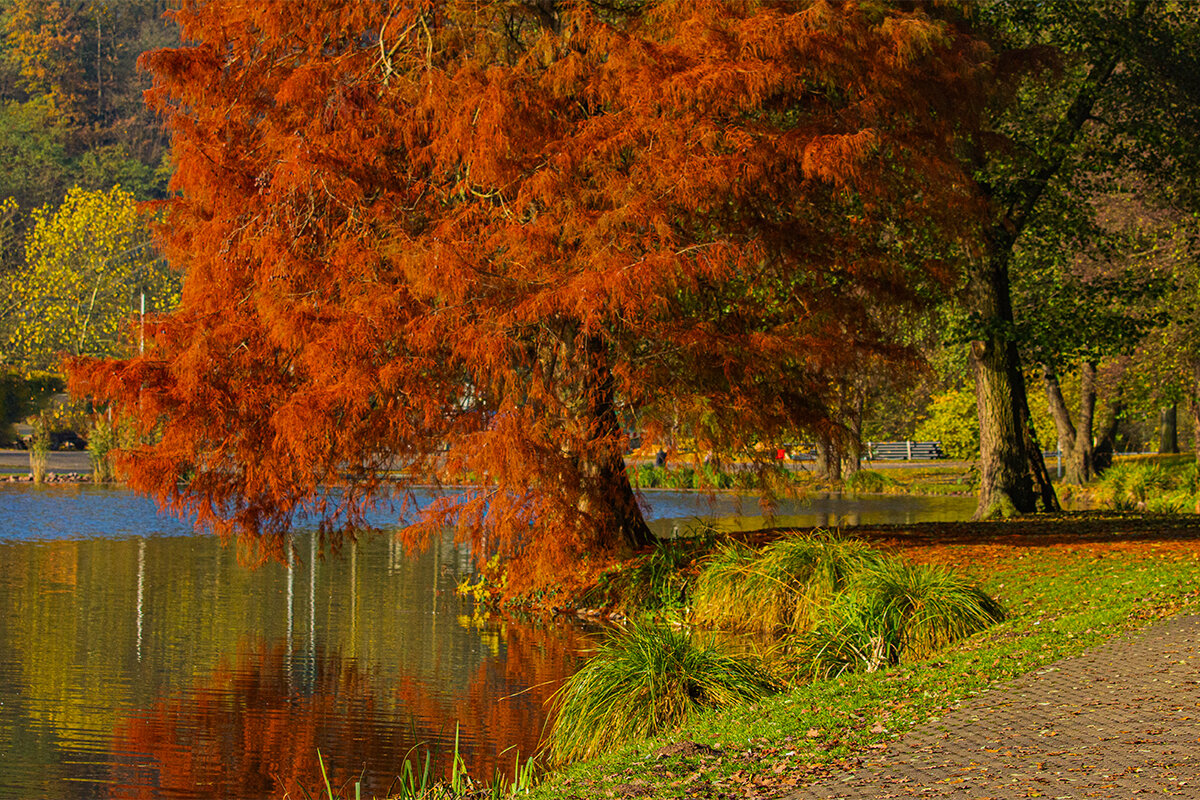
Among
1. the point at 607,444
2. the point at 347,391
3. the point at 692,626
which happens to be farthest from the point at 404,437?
the point at 692,626

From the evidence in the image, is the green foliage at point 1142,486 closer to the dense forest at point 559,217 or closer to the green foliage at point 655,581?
the dense forest at point 559,217

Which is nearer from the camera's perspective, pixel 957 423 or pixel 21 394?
pixel 957 423

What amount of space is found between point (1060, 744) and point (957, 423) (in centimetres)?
3142

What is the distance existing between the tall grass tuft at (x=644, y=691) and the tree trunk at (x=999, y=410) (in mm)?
13030

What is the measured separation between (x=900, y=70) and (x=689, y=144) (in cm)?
287

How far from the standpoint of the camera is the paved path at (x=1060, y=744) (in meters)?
5.32

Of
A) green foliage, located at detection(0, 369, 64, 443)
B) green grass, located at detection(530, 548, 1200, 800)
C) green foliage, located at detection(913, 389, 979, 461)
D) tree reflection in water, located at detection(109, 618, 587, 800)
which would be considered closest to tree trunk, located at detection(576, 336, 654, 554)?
tree reflection in water, located at detection(109, 618, 587, 800)

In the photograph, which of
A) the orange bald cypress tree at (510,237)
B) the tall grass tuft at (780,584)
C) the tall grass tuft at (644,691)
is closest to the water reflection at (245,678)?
the tall grass tuft at (644,691)

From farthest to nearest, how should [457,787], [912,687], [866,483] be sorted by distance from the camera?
[866,483], [912,687], [457,787]

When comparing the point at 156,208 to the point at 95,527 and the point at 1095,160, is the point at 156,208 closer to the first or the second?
the point at 95,527

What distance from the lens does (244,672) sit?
11.1 meters

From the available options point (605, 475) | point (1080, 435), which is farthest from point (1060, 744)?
point (1080, 435)

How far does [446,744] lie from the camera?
345 inches

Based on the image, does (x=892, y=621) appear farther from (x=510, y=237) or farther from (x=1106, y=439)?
(x=1106, y=439)
